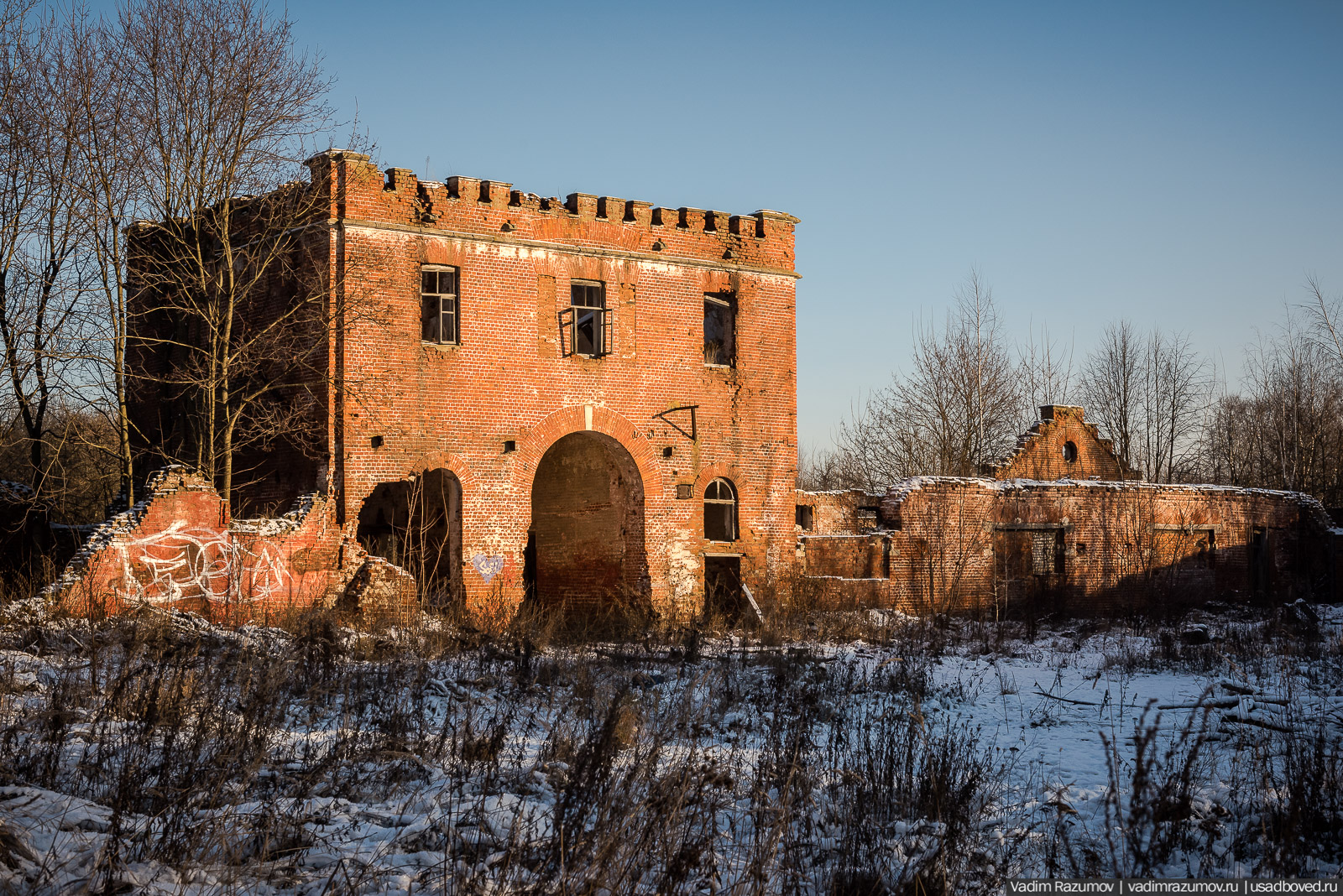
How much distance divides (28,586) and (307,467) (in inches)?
172

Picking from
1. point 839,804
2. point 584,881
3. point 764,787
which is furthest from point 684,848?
point 839,804

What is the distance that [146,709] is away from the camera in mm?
7250

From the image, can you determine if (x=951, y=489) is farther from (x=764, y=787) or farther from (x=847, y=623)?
(x=764, y=787)

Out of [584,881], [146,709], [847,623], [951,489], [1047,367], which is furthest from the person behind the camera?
[1047,367]

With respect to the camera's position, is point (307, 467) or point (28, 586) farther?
point (307, 467)

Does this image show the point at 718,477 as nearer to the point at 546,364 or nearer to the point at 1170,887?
the point at 546,364

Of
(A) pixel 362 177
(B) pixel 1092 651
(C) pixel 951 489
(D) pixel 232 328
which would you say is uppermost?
(A) pixel 362 177

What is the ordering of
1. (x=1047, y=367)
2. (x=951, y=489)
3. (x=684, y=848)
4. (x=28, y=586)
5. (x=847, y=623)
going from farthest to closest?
1. (x=1047, y=367)
2. (x=951, y=489)
3. (x=847, y=623)
4. (x=28, y=586)
5. (x=684, y=848)

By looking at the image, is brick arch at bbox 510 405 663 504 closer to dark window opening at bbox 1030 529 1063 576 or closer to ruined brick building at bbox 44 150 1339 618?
ruined brick building at bbox 44 150 1339 618

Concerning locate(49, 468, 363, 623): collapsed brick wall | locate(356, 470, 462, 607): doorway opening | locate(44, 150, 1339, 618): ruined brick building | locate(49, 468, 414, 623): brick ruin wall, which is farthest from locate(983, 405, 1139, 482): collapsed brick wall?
locate(49, 468, 363, 623): collapsed brick wall

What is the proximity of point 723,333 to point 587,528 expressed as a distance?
4749 millimetres

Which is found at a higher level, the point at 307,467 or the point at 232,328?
the point at 232,328

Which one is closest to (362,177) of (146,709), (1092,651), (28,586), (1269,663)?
(28,586)

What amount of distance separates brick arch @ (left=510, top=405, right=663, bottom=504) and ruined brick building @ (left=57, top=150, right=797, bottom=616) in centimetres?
3
